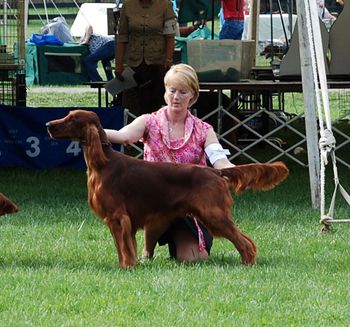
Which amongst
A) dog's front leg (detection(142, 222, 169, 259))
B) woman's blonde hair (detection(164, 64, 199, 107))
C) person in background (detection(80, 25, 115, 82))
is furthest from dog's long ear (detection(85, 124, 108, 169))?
person in background (detection(80, 25, 115, 82))

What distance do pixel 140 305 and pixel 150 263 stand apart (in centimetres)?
130

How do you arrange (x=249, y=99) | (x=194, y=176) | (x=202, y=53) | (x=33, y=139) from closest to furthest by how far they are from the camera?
(x=194, y=176) < (x=202, y=53) < (x=33, y=139) < (x=249, y=99)

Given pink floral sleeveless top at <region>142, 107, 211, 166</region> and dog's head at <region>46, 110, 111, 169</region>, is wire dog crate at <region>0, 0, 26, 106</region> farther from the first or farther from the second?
dog's head at <region>46, 110, 111, 169</region>

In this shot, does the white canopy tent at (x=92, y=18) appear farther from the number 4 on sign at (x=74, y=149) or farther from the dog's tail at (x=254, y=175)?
the dog's tail at (x=254, y=175)

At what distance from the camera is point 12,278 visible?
566cm

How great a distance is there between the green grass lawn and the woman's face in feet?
2.94

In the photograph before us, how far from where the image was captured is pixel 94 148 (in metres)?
5.99

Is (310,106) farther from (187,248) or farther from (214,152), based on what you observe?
(187,248)

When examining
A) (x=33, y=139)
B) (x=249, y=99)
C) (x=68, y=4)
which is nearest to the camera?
(x=33, y=139)

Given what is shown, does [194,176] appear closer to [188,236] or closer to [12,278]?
[188,236]

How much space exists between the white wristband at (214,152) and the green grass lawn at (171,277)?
1.96 feet

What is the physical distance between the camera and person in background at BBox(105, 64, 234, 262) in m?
6.42

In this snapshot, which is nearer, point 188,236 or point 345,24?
point 188,236

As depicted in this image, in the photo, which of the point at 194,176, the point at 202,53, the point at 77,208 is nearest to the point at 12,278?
the point at 194,176
